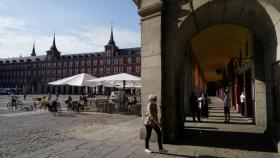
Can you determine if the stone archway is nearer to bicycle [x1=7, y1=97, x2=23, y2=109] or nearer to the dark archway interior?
the dark archway interior

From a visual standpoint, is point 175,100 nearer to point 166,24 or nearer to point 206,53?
point 166,24

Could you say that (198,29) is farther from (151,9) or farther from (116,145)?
(116,145)

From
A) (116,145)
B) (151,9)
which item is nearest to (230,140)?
(116,145)

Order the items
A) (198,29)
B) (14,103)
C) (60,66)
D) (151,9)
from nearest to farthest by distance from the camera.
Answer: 1. (151,9)
2. (198,29)
3. (14,103)
4. (60,66)

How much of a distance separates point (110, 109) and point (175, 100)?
11.5 metres

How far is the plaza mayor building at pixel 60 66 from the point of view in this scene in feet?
306

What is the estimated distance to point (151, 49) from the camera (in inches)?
344

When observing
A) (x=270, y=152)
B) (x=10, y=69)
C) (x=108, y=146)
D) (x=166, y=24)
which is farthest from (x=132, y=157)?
(x=10, y=69)

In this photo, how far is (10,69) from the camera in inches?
4643

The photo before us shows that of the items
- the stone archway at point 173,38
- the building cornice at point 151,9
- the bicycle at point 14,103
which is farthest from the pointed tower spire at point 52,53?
the stone archway at point 173,38

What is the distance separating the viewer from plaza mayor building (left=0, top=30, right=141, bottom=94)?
3666 inches

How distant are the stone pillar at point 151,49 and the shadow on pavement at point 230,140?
5.28 ft

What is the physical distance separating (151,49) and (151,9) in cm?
133

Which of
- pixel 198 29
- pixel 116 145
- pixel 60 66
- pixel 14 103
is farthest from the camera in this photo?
pixel 60 66
